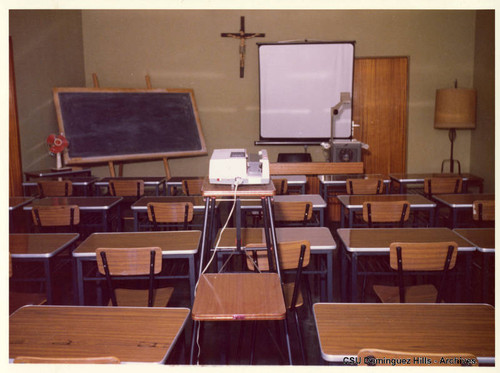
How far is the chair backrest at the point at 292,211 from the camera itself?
3381mm

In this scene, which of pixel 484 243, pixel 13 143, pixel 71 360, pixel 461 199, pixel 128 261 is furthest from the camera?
pixel 13 143

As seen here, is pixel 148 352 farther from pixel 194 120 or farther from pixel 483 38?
pixel 483 38

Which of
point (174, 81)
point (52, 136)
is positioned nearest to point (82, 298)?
point (52, 136)

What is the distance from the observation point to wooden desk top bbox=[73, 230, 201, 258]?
246cm

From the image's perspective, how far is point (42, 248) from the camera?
8.28 ft

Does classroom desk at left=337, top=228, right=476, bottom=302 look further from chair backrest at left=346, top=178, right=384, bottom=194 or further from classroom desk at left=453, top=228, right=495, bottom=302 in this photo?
chair backrest at left=346, top=178, right=384, bottom=194

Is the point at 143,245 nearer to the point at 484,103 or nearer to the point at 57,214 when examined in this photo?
the point at 57,214

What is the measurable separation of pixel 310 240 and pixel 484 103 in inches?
194

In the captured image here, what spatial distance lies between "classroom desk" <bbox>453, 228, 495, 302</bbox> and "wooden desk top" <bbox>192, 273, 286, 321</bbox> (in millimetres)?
1244

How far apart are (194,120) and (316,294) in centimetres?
411

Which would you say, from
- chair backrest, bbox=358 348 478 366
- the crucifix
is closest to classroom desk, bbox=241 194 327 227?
chair backrest, bbox=358 348 478 366

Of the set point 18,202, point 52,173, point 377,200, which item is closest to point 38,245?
point 18,202

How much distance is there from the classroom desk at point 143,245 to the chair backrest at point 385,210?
1.31 metres
